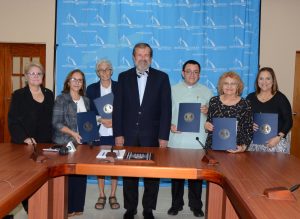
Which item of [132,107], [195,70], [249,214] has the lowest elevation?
[249,214]

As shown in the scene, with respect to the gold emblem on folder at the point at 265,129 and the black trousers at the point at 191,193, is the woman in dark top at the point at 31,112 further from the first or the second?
the gold emblem on folder at the point at 265,129

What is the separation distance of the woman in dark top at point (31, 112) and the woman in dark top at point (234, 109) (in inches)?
57.8

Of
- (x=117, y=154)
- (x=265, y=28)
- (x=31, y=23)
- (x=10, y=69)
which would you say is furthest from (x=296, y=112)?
(x=10, y=69)

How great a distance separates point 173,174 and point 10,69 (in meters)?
4.21

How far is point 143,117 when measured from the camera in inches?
124

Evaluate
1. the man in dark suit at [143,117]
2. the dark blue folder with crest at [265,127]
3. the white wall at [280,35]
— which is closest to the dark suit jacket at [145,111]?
the man in dark suit at [143,117]

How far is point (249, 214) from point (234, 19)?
3841 millimetres

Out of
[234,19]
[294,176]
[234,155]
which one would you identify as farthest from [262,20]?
[294,176]

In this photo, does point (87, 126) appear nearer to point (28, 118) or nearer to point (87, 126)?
point (87, 126)

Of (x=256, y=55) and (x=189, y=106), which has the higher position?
(x=256, y=55)

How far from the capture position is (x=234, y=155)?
2.58 metres

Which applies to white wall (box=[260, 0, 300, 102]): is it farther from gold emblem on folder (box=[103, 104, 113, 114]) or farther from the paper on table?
the paper on table

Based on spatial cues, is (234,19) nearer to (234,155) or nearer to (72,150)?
(234,155)

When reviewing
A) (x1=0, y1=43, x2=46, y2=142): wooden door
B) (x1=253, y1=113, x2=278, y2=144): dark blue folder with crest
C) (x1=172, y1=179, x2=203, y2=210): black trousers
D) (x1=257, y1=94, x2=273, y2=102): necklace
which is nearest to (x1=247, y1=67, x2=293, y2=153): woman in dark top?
(x1=257, y1=94, x2=273, y2=102): necklace
